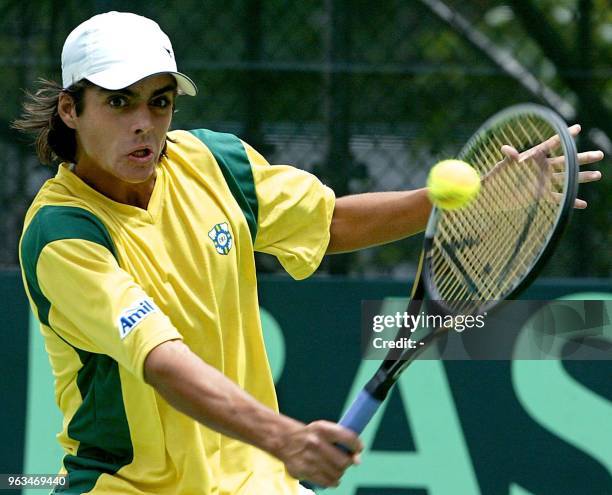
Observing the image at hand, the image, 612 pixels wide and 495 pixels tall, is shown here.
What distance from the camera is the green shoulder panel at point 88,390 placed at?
2941 mm

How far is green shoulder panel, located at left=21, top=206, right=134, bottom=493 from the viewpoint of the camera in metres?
2.94

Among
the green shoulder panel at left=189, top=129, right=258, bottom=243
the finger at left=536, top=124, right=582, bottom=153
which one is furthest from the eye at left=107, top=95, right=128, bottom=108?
the finger at left=536, top=124, right=582, bottom=153

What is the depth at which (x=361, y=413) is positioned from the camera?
2838 millimetres

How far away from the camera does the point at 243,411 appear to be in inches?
106

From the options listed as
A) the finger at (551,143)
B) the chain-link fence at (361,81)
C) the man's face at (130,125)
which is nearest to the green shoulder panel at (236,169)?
the man's face at (130,125)

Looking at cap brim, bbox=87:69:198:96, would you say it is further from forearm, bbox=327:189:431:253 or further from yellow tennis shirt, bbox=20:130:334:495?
forearm, bbox=327:189:431:253

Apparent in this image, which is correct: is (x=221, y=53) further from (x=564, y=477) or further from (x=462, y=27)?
(x=564, y=477)

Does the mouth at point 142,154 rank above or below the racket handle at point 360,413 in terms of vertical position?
above

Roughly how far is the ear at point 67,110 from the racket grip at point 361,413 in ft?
3.19

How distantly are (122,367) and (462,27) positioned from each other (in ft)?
9.59

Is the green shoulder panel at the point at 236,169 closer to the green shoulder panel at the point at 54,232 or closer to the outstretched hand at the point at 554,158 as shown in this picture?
the green shoulder panel at the point at 54,232

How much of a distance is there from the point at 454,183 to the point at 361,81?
2409 millimetres

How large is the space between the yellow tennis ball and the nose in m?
0.68

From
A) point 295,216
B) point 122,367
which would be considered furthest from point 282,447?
point 295,216
